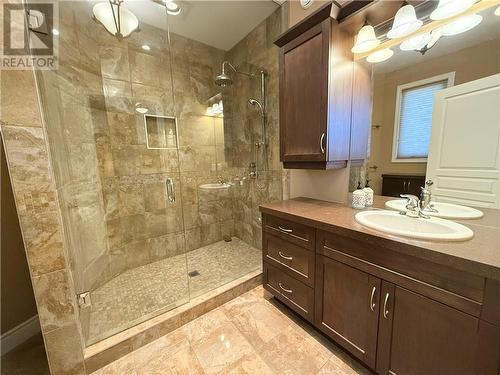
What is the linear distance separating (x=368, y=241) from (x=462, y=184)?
69 centimetres

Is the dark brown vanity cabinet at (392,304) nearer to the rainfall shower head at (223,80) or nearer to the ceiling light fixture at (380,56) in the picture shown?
the ceiling light fixture at (380,56)

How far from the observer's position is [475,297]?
695 millimetres

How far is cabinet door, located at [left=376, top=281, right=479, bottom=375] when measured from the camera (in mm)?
733

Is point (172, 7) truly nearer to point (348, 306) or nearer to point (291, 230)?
point (291, 230)

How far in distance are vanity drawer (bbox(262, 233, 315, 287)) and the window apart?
0.91 meters

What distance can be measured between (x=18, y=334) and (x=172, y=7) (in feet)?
9.64

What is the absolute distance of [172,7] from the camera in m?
1.89

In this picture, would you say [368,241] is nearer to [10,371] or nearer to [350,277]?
[350,277]

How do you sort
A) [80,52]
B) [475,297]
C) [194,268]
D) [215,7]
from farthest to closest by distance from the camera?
[194,268]
[215,7]
[80,52]
[475,297]

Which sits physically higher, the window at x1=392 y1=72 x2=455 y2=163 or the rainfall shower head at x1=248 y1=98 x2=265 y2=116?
the rainfall shower head at x1=248 y1=98 x2=265 y2=116

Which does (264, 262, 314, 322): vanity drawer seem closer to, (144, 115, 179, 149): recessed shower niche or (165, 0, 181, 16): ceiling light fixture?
(144, 115, 179, 149): recessed shower niche

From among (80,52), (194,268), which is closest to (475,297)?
(194,268)

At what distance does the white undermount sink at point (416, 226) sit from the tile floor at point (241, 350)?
867 millimetres

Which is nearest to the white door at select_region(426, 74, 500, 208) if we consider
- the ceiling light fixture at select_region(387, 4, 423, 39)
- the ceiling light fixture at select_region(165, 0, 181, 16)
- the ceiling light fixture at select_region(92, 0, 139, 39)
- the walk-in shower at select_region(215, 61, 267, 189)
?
the ceiling light fixture at select_region(387, 4, 423, 39)
